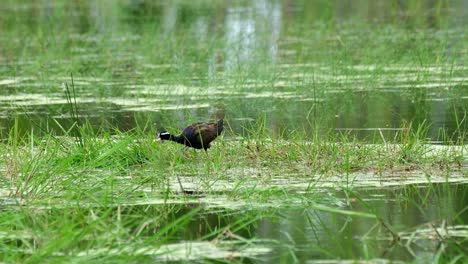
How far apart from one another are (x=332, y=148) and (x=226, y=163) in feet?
2.28

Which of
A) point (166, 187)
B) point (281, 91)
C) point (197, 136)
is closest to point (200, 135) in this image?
point (197, 136)

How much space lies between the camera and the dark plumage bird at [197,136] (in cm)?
721

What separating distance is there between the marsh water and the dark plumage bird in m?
0.42

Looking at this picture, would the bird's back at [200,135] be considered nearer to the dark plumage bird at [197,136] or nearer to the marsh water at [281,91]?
the dark plumage bird at [197,136]

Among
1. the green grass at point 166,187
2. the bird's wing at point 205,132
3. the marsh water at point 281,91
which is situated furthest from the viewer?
the bird's wing at point 205,132

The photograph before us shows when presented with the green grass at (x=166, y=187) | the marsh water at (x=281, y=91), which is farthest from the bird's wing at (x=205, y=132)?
the marsh water at (x=281, y=91)

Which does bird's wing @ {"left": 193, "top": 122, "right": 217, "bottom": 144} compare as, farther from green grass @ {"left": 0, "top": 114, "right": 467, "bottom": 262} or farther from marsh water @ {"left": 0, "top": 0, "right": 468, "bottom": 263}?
marsh water @ {"left": 0, "top": 0, "right": 468, "bottom": 263}

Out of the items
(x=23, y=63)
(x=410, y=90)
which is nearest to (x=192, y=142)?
(x=410, y=90)

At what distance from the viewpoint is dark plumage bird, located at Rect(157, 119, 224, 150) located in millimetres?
7207

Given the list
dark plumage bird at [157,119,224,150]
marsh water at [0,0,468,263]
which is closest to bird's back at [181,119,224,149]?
dark plumage bird at [157,119,224,150]

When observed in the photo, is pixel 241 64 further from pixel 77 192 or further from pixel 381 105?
pixel 77 192

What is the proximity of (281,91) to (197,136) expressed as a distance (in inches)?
170

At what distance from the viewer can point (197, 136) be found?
720 cm

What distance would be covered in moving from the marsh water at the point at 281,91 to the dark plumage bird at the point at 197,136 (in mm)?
420
